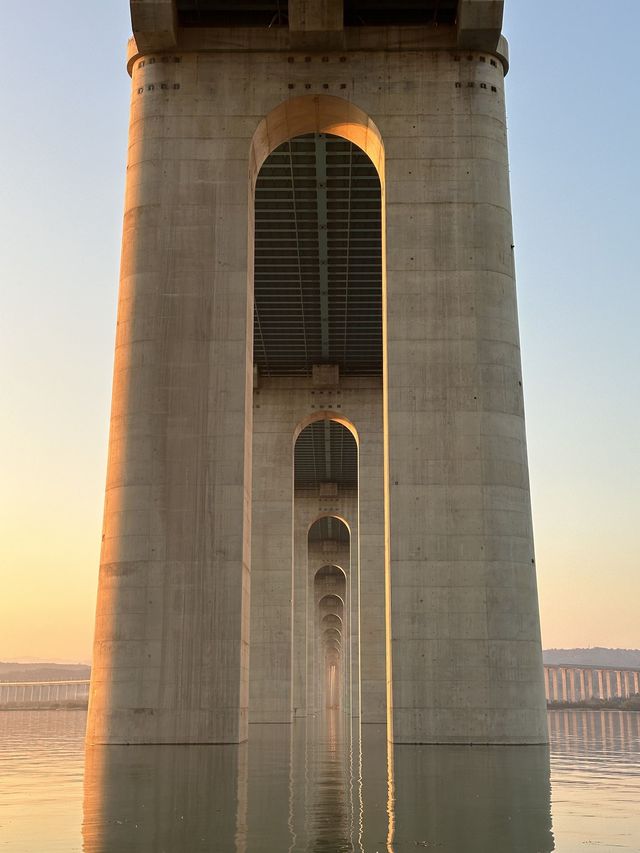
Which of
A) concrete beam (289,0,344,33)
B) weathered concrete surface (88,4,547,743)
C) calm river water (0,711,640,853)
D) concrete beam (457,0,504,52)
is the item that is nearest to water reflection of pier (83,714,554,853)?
calm river water (0,711,640,853)

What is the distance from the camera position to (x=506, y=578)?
2000 centimetres

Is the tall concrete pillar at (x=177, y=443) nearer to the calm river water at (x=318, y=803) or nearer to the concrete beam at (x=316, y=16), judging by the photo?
the concrete beam at (x=316, y=16)

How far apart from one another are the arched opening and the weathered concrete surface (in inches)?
46.9

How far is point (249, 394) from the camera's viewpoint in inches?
862

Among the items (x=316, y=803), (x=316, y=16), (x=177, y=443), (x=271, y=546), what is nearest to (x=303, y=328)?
(x=271, y=546)

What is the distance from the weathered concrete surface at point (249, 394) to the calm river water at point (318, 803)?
278 cm

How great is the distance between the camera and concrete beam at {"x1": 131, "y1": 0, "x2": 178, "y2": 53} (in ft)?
71.9

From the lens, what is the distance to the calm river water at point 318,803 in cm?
685

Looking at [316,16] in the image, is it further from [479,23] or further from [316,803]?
[316,803]

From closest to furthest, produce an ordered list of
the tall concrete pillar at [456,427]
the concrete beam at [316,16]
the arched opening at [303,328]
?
the tall concrete pillar at [456,427] → the concrete beam at [316,16] → the arched opening at [303,328]

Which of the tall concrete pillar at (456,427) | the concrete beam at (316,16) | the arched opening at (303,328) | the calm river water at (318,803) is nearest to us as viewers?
the calm river water at (318,803)

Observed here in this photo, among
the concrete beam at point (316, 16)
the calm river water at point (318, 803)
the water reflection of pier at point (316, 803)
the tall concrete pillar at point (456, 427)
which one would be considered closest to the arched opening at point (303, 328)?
the concrete beam at point (316, 16)

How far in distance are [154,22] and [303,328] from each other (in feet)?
63.5

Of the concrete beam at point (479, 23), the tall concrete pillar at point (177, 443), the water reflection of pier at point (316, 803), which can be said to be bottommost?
the water reflection of pier at point (316, 803)
